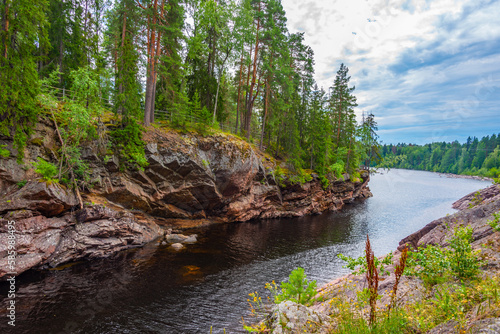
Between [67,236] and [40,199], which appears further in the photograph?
[67,236]

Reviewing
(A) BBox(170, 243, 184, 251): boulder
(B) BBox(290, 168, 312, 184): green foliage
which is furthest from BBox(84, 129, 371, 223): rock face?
(A) BBox(170, 243, 184, 251): boulder

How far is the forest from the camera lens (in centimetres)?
1448

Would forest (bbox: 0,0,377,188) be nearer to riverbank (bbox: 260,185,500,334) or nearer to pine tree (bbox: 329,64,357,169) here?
pine tree (bbox: 329,64,357,169)

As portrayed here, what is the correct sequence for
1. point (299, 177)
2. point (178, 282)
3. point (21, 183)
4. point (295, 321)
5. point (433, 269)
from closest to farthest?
1. point (295, 321)
2. point (433, 269)
3. point (178, 282)
4. point (21, 183)
5. point (299, 177)

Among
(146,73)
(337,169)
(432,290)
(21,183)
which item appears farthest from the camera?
(337,169)

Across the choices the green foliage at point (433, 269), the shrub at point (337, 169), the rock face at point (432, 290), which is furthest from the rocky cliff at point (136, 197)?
the green foliage at point (433, 269)

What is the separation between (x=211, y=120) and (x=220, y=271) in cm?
1945

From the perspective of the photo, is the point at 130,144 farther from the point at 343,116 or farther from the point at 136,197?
the point at 343,116

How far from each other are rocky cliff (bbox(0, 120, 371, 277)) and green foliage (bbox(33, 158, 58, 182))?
1.25 feet

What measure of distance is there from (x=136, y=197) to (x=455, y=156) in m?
182

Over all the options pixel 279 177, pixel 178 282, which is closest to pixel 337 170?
pixel 279 177

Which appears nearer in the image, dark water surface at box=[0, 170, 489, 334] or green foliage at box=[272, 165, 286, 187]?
dark water surface at box=[0, 170, 489, 334]

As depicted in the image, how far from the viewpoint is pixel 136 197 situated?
64.8 feet

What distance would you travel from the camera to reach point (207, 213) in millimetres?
25547
